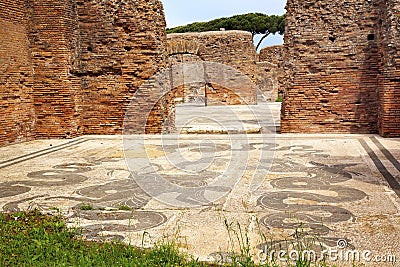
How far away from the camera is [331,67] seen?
804 centimetres

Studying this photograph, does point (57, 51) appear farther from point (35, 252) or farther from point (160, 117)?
point (35, 252)

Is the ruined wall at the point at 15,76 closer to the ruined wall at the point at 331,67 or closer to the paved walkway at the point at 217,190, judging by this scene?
the paved walkway at the point at 217,190

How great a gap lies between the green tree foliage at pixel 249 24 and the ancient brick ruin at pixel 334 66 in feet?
94.3

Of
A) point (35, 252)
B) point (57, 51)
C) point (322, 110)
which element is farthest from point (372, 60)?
point (35, 252)

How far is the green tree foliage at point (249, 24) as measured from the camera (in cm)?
3638

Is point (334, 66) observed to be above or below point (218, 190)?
above

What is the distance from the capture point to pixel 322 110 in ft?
26.6

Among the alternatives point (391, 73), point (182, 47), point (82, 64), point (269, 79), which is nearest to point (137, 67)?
point (82, 64)

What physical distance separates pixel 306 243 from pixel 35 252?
1700mm

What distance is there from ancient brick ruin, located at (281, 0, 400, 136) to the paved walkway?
3.06 ft

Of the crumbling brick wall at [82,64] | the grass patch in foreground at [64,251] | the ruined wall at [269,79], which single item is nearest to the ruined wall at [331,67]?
the crumbling brick wall at [82,64]

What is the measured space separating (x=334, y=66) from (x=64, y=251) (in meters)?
6.56

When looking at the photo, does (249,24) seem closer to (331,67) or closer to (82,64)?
(331,67)

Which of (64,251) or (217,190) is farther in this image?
(217,190)
